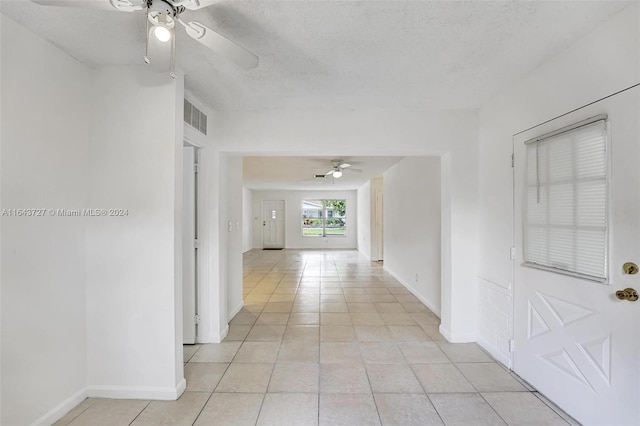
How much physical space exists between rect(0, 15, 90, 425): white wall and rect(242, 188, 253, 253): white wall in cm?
816

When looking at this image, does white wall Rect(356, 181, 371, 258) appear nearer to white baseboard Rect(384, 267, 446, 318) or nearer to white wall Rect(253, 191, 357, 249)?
white wall Rect(253, 191, 357, 249)

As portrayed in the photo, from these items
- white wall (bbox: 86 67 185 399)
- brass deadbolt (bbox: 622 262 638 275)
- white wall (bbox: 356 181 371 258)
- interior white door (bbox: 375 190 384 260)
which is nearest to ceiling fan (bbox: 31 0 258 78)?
white wall (bbox: 86 67 185 399)

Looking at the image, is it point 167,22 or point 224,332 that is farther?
point 224,332

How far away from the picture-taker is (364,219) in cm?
948

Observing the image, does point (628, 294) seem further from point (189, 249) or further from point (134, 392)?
point (189, 249)

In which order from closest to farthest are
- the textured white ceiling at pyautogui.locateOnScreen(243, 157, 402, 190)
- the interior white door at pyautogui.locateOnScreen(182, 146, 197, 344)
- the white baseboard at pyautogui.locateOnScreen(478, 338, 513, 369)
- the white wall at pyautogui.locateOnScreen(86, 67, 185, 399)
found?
the white wall at pyautogui.locateOnScreen(86, 67, 185, 399), the white baseboard at pyautogui.locateOnScreen(478, 338, 513, 369), the interior white door at pyautogui.locateOnScreen(182, 146, 197, 344), the textured white ceiling at pyautogui.locateOnScreen(243, 157, 402, 190)

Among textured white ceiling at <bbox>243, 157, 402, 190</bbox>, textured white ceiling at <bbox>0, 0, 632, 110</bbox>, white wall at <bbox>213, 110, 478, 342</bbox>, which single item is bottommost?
white wall at <bbox>213, 110, 478, 342</bbox>

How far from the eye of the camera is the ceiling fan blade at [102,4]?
3.95 feet

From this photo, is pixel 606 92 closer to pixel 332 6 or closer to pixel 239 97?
pixel 332 6

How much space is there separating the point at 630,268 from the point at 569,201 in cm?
52

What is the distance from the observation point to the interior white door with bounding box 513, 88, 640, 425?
156 cm

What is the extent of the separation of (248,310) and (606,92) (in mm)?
4018

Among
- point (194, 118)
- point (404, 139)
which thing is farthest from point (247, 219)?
point (404, 139)

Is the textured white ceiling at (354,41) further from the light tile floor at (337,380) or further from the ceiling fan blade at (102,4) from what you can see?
the light tile floor at (337,380)
